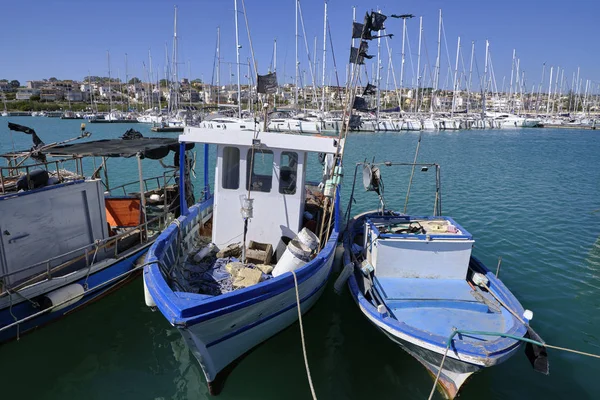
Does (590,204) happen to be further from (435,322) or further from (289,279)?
(289,279)

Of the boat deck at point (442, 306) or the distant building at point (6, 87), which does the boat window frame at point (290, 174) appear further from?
the distant building at point (6, 87)

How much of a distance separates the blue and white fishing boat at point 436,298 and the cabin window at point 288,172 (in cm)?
205

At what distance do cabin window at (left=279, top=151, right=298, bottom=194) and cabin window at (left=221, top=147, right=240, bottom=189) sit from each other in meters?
0.92

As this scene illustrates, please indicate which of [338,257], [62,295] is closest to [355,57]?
[338,257]

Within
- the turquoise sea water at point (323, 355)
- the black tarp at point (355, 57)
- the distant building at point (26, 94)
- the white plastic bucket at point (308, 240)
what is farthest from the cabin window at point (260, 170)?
the distant building at point (26, 94)

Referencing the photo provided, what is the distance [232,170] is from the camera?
7.61 metres

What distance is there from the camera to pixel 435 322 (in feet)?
20.3

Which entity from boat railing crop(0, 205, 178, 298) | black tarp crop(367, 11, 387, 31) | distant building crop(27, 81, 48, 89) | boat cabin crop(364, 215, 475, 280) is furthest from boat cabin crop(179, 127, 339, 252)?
distant building crop(27, 81, 48, 89)

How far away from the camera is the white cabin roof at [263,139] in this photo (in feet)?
23.0

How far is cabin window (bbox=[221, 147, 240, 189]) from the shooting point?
7.54 m

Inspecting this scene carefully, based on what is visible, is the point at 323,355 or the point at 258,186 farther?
the point at 258,186

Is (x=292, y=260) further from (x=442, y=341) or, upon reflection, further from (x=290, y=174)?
(x=442, y=341)

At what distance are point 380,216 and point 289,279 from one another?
4404 mm

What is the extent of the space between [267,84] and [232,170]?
1.95 metres
